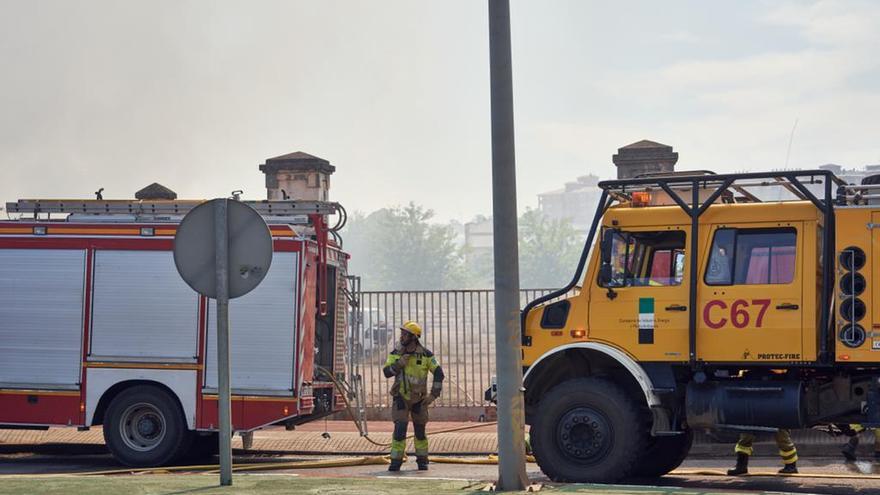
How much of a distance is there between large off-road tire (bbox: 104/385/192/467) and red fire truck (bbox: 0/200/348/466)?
0.04ft

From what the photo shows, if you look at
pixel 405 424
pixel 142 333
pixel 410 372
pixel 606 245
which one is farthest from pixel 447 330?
pixel 606 245

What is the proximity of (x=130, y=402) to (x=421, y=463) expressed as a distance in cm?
353

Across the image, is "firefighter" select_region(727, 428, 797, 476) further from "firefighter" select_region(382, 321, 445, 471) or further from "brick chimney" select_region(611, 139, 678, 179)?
"brick chimney" select_region(611, 139, 678, 179)

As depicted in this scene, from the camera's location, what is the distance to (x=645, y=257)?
13.5 m

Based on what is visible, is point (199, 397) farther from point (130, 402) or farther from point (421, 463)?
point (421, 463)

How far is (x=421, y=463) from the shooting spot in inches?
594

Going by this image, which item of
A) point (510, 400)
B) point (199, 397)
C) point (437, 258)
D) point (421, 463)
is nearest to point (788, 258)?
point (510, 400)

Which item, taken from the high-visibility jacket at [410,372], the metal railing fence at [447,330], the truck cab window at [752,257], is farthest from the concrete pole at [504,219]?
the metal railing fence at [447,330]

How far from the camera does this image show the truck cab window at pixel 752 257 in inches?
508

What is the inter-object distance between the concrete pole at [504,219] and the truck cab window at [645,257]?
277cm

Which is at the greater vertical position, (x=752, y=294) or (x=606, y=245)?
(x=606, y=245)

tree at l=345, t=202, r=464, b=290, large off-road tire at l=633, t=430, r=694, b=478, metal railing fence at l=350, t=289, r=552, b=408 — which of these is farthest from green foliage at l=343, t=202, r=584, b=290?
large off-road tire at l=633, t=430, r=694, b=478

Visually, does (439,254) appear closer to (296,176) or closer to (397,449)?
(296,176)

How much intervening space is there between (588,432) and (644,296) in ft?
4.54
